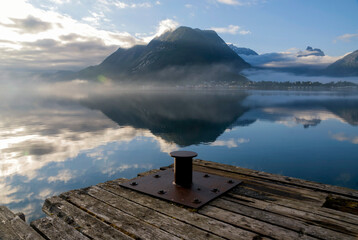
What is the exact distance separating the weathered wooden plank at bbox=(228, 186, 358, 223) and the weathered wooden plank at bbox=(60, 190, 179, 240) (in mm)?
1864

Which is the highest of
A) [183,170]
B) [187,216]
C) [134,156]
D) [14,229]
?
[183,170]

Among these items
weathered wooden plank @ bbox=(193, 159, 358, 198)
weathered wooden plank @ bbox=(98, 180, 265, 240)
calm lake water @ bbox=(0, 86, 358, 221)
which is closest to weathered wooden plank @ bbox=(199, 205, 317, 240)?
weathered wooden plank @ bbox=(98, 180, 265, 240)

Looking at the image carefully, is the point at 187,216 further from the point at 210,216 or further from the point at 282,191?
the point at 282,191

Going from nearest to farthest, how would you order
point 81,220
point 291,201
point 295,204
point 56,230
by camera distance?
point 56,230, point 81,220, point 295,204, point 291,201

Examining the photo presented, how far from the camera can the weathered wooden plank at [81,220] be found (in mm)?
3390

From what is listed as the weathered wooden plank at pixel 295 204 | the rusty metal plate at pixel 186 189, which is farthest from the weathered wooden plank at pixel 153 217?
the weathered wooden plank at pixel 295 204

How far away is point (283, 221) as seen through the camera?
12.2 feet

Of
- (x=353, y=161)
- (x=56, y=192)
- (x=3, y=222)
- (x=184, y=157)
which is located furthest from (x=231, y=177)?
(x=353, y=161)

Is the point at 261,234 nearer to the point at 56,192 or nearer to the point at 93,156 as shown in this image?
the point at 56,192

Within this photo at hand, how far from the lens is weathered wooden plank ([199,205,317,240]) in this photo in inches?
132

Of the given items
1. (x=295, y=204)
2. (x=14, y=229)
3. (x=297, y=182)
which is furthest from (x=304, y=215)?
(x=14, y=229)

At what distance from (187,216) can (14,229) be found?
2.53 m

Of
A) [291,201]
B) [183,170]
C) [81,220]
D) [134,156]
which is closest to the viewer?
[81,220]

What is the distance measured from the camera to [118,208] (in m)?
4.22
